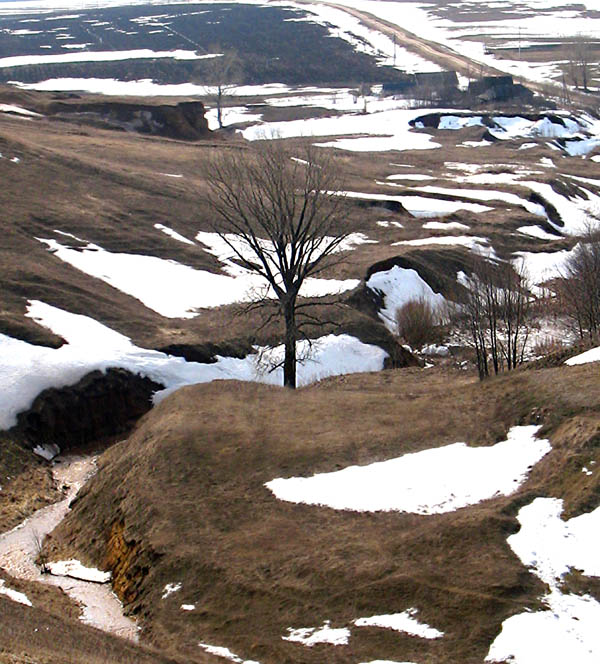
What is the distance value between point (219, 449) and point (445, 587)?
24.2 ft

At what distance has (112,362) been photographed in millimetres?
28922

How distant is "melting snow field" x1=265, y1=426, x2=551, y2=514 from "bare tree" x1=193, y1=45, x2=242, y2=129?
95.5m

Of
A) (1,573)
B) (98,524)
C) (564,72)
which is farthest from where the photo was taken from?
(564,72)

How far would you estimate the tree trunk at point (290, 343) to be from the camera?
27.3 meters

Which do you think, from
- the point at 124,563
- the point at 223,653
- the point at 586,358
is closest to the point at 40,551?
the point at 124,563

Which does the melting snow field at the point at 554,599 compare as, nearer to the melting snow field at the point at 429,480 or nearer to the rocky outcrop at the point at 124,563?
the melting snow field at the point at 429,480

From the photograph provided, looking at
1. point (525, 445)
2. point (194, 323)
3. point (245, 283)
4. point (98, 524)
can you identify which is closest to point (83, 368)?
point (194, 323)

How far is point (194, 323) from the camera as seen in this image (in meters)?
33.6

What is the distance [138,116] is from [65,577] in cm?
5911

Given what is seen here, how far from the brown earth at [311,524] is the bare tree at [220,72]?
92.1 meters

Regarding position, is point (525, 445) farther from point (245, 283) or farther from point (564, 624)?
point (245, 283)

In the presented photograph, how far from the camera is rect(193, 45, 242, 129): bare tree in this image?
117750mm

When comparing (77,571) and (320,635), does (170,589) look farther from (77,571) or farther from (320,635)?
(320,635)

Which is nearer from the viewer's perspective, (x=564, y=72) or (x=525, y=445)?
(x=525, y=445)
